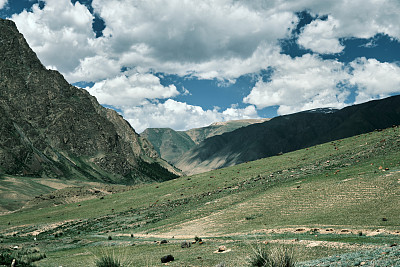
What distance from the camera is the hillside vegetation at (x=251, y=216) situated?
786 inches

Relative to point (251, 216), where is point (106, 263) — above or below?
above

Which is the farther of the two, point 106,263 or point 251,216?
point 251,216

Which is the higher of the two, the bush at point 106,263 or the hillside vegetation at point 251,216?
the bush at point 106,263

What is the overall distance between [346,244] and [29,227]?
55.6 meters

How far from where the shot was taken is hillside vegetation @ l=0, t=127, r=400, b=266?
20.0 meters

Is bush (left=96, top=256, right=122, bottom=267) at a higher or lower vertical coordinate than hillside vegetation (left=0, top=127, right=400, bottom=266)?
higher

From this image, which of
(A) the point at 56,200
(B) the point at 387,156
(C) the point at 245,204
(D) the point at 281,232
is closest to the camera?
(D) the point at 281,232

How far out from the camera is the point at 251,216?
32750mm

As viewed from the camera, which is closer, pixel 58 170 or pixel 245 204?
pixel 245 204

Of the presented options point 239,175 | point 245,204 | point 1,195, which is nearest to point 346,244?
point 245,204

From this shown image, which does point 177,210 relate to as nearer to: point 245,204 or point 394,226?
point 245,204

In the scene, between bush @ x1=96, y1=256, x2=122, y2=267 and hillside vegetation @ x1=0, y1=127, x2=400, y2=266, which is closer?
bush @ x1=96, y1=256, x2=122, y2=267

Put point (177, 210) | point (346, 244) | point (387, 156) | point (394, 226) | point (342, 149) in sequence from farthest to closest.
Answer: point (342, 149), point (177, 210), point (387, 156), point (394, 226), point (346, 244)

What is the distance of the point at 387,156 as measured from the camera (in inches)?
1722
